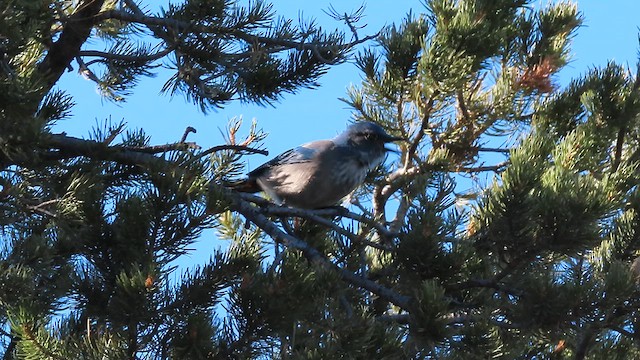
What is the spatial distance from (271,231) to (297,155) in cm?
174

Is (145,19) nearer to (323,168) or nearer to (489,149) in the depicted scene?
(323,168)

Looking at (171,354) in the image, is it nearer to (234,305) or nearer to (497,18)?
(234,305)

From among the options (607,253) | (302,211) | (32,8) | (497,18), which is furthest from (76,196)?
(497,18)

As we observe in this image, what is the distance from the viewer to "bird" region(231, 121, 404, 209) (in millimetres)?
4527

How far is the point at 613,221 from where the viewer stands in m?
3.25

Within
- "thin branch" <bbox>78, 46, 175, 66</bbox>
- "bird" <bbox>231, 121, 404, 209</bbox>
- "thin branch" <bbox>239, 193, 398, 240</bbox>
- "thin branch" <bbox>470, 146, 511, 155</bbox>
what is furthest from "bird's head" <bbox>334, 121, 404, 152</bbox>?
"thin branch" <bbox>78, 46, 175, 66</bbox>

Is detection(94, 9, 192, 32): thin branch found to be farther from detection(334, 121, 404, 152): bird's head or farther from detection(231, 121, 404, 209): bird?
detection(334, 121, 404, 152): bird's head

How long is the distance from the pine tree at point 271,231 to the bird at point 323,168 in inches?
22.7

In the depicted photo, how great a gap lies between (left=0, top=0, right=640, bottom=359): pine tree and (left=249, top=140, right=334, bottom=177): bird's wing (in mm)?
800

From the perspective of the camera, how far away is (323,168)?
4547 millimetres

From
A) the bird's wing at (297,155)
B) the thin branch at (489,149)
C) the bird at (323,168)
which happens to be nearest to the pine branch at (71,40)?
the bird at (323,168)

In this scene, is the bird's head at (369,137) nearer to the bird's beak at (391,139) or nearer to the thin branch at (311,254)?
the bird's beak at (391,139)

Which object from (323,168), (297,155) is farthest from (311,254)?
(297,155)

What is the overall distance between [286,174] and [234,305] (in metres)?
2.37
